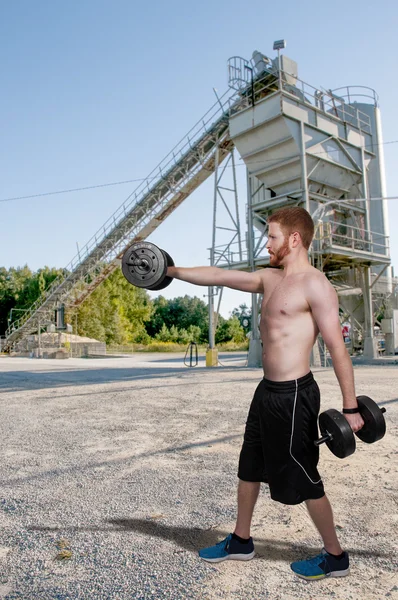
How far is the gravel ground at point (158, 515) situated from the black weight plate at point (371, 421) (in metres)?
0.74

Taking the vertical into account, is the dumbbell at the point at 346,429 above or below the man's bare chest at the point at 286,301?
below

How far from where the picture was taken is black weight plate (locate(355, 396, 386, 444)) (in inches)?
98.2

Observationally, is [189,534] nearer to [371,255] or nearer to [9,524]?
[9,524]

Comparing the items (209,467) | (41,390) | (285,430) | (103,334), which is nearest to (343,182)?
(41,390)

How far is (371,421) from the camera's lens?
252 centimetres

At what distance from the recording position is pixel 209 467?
14.7 ft

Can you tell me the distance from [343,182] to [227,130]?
20.0 ft

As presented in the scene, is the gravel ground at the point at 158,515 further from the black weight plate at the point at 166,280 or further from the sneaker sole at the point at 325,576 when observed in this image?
the black weight plate at the point at 166,280

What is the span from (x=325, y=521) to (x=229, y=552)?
589 millimetres

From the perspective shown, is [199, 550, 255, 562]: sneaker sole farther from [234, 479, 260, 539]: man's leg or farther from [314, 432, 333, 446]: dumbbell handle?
[314, 432, 333, 446]: dumbbell handle

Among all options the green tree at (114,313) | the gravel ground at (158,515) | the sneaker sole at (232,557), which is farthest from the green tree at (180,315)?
the sneaker sole at (232,557)

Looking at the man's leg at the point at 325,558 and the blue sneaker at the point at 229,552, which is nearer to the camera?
the man's leg at the point at 325,558

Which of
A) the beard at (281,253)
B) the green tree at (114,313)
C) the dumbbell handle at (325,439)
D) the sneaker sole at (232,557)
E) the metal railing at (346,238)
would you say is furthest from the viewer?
the green tree at (114,313)

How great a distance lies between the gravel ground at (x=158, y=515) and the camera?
236 centimetres
